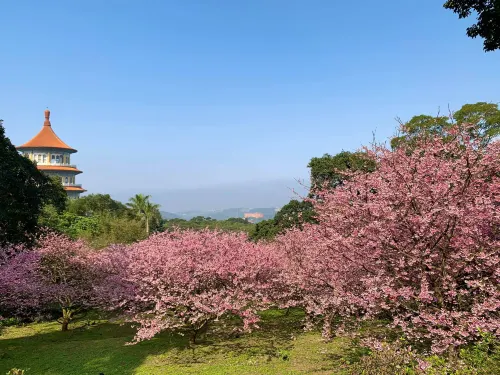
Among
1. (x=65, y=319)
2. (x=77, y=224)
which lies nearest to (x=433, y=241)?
(x=65, y=319)

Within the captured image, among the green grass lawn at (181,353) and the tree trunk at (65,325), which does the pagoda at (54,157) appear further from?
the green grass lawn at (181,353)

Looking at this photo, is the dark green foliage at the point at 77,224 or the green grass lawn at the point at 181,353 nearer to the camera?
the green grass lawn at the point at 181,353

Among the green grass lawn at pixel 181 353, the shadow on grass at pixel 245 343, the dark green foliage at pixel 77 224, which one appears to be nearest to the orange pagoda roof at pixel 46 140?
the dark green foliage at pixel 77 224

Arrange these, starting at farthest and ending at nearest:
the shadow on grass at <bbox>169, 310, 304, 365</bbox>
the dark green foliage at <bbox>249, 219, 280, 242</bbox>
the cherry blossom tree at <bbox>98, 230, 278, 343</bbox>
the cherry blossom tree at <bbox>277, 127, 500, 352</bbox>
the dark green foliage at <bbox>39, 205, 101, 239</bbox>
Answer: the dark green foliage at <bbox>249, 219, 280, 242</bbox>
the dark green foliage at <bbox>39, 205, 101, 239</bbox>
the shadow on grass at <bbox>169, 310, 304, 365</bbox>
the cherry blossom tree at <bbox>98, 230, 278, 343</bbox>
the cherry blossom tree at <bbox>277, 127, 500, 352</bbox>

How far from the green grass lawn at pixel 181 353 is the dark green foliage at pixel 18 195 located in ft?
14.3

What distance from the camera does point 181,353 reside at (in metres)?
12.0

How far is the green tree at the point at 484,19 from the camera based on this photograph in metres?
10.4

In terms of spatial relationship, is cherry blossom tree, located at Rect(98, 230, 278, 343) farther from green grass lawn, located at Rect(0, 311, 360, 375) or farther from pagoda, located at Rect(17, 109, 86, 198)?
pagoda, located at Rect(17, 109, 86, 198)

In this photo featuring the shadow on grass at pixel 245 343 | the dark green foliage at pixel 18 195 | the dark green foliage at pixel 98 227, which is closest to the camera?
the shadow on grass at pixel 245 343

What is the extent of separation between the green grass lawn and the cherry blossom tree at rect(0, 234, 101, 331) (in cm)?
Answer: 152

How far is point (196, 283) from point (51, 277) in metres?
9.00

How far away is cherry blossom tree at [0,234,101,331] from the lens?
15242 mm

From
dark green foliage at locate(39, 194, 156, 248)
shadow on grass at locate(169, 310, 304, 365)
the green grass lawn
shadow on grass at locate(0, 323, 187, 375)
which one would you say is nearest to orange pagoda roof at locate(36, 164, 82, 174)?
dark green foliage at locate(39, 194, 156, 248)

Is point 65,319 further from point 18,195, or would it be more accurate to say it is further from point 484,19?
point 484,19
